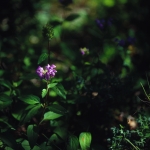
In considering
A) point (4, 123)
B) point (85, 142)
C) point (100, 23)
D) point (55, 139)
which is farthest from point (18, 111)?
point (100, 23)

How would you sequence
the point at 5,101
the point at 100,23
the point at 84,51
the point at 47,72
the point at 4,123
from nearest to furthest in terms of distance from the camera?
the point at 47,72, the point at 5,101, the point at 4,123, the point at 84,51, the point at 100,23

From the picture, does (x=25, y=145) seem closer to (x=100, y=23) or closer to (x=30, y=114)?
(x=30, y=114)

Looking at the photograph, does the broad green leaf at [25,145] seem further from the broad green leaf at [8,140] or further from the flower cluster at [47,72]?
the flower cluster at [47,72]

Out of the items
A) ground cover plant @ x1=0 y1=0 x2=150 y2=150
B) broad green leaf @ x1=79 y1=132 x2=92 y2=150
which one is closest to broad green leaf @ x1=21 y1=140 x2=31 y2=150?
ground cover plant @ x1=0 y1=0 x2=150 y2=150

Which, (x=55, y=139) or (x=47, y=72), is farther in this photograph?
(x=55, y=139)

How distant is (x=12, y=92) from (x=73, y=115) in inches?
25.6

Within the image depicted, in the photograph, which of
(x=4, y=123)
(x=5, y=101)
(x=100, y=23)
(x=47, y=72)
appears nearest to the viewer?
(x=47, y=72)

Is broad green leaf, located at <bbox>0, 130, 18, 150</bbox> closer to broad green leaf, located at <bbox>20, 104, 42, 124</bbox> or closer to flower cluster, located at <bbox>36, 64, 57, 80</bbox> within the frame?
broad green leaf, located at <bbox>20, 104, 42, 124</bbox>

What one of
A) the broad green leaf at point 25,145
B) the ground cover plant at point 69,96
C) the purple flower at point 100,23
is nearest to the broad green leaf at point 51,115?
the ground cover plant at point 69,96

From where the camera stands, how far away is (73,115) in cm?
251

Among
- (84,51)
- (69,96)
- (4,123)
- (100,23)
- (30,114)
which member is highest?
(100,23)

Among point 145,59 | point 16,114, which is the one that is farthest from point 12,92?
point 145,59

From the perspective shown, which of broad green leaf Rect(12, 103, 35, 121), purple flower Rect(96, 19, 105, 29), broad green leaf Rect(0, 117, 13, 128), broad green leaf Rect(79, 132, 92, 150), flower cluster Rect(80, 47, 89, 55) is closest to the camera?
broad green leaf Rect(79, 132, 92, 150)

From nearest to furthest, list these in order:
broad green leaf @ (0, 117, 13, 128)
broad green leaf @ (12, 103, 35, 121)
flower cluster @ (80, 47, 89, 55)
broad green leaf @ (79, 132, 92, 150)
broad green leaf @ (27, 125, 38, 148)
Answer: broad green leaf @ (27, 125, 38, 148), broad green leaf @ (79, 132, 92, 150), broad green leaf @ (0, 117, 13, 128), broad green leaf @ (12, 103, 35, 121), flower cluster @ (80, 47, 89, 55)
